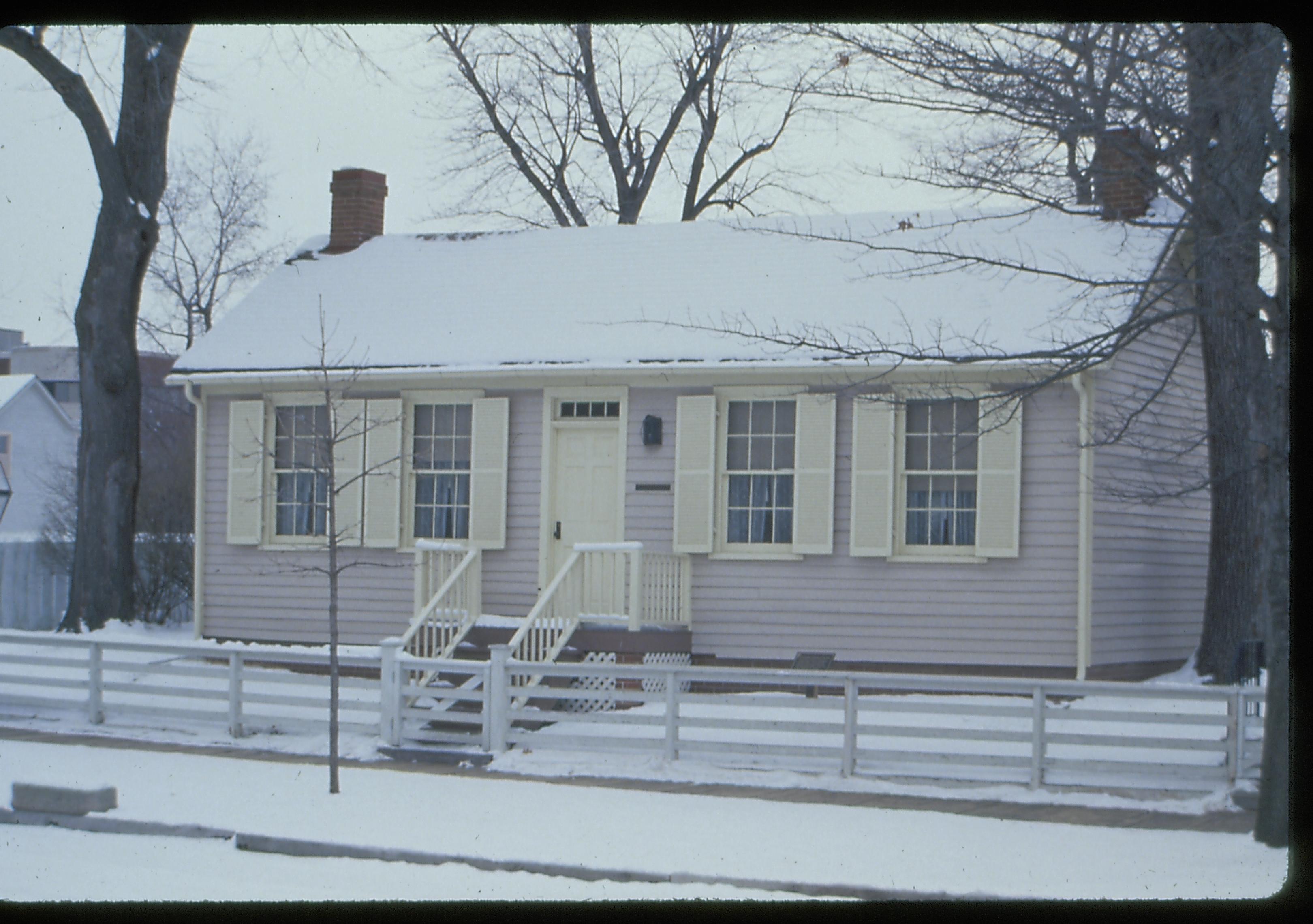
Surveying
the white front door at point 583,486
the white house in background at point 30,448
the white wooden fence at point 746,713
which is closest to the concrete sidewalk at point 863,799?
the white wooden fence at point 746,713

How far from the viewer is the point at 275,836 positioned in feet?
30.3

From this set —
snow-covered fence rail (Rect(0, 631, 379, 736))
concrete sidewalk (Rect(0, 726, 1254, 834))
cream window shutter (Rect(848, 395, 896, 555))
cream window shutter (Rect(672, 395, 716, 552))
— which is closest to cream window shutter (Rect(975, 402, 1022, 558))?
cream window shutter (Rect(848, 395, 896, 555))

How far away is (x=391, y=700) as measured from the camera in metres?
12.5

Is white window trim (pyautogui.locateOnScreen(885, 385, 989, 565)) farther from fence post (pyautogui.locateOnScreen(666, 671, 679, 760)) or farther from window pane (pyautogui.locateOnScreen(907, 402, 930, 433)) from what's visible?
fence post (pyautogui.locateOnScreen(666, 671, 679, 760))

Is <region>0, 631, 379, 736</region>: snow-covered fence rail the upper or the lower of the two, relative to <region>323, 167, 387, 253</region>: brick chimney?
lower

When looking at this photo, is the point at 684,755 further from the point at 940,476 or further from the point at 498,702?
the point at 940,476

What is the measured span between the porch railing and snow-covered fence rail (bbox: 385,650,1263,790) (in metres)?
0.88

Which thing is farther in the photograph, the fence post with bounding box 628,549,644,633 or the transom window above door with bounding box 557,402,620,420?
the transom window above door with bounding box 557,402,620,420

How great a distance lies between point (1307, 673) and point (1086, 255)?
8.33m

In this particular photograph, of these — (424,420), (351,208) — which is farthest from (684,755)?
(351,208)

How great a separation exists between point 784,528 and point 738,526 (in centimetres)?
48

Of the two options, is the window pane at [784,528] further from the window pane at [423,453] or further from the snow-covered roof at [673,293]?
the window pane at [423,453]

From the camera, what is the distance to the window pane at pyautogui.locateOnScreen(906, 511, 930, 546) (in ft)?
48.3

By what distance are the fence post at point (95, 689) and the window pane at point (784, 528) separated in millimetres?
6466
